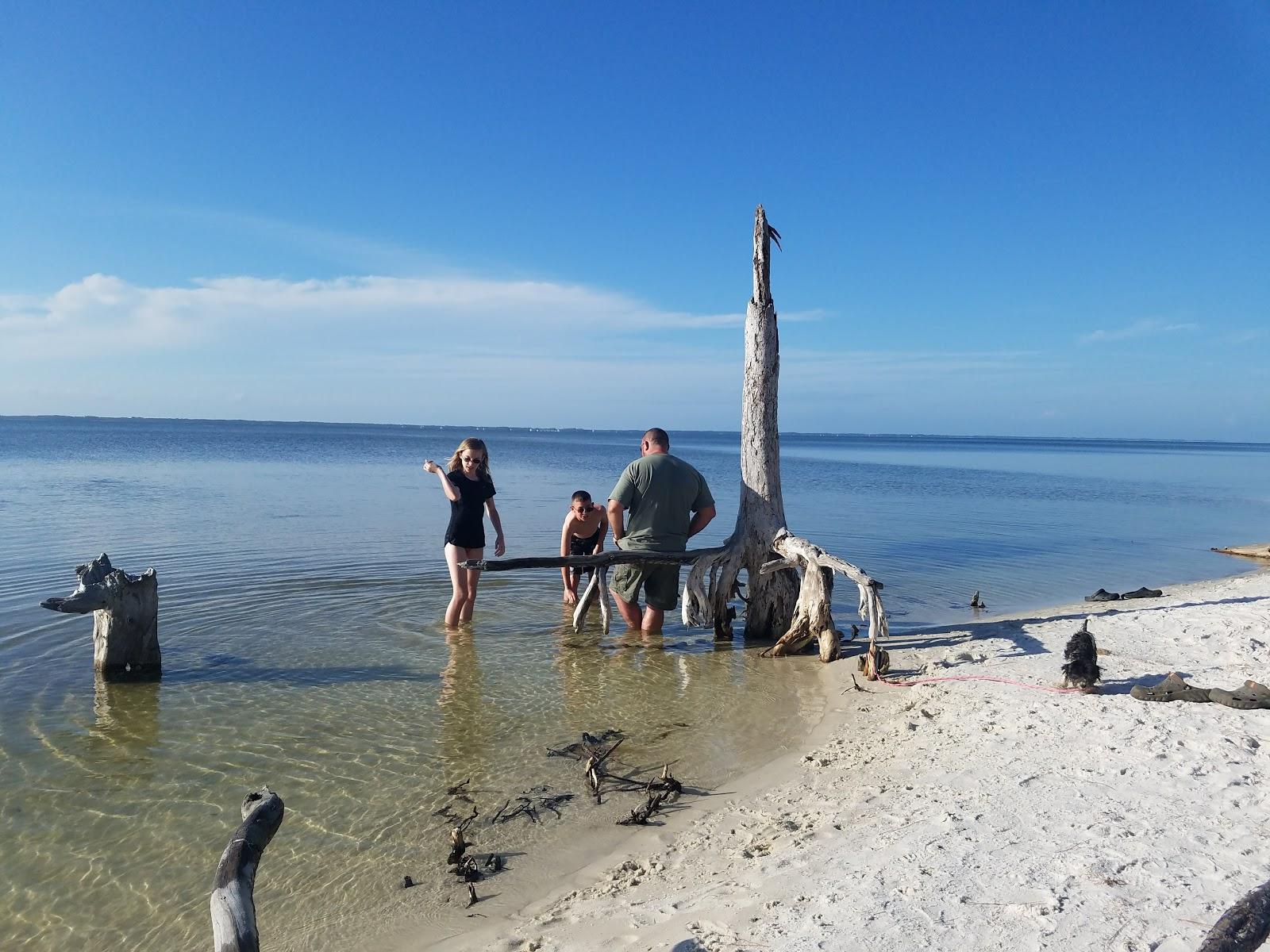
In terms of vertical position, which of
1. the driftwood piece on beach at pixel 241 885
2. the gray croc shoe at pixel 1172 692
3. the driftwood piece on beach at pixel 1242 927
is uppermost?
the driftwood piece on beach at pixel 241 885

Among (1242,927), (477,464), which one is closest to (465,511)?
(477,464)

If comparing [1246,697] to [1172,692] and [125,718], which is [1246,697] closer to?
[1172,692]

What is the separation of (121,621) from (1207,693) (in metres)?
8.99

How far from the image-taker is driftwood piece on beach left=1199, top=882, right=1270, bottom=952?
2844 mm

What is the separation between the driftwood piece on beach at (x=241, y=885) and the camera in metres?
2.56

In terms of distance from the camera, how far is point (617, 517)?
340 inches

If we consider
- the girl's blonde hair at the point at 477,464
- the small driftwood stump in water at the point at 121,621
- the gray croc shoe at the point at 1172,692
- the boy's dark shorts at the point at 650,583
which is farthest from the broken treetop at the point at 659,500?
the small driftwood stump in water at the point at 121,621

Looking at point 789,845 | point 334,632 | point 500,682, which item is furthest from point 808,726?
point 334,632

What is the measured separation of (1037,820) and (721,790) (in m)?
1.88

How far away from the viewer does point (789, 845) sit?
417 cm

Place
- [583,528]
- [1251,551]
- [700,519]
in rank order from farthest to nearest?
1. [1251,551]
2. [583,528]
3. [700,519]

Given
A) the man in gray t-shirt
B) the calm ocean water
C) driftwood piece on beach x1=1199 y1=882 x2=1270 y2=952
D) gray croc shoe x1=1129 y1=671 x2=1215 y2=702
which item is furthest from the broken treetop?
driftwood piece on beach x1=1199 y1=882 x2=1270 y2=952

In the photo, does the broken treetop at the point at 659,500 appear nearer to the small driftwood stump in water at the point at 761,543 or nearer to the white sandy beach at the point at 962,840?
the small driftwood stump in water at the point at 761,543

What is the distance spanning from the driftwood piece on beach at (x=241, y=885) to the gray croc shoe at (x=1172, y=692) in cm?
610
